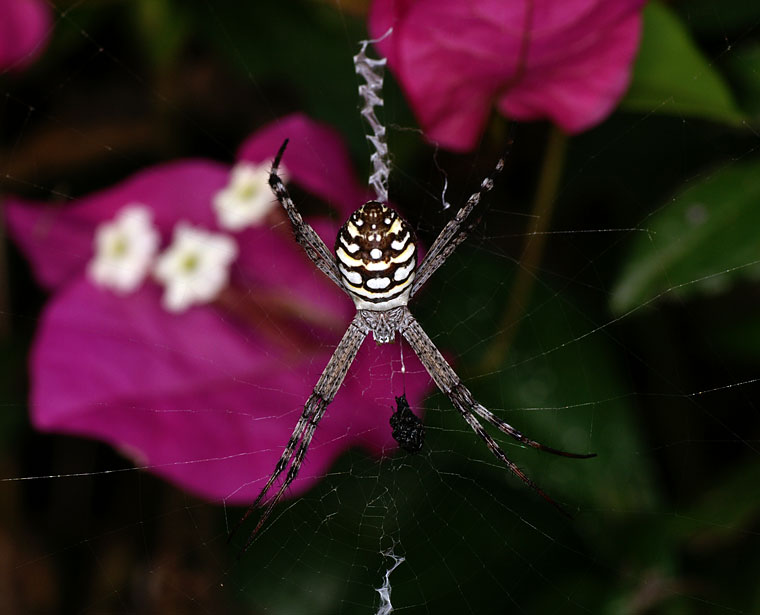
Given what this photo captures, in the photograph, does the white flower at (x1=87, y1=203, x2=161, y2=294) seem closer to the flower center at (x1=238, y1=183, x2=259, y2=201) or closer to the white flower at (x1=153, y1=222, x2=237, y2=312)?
the white flower at (x1=153, y1=222, x2=237, y2=312)

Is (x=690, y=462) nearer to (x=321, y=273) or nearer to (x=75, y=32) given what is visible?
(x=321, y=273)

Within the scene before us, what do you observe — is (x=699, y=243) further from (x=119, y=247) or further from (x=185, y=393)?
(x=119, y=247)

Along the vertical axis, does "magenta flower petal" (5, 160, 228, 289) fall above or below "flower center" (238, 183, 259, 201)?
above

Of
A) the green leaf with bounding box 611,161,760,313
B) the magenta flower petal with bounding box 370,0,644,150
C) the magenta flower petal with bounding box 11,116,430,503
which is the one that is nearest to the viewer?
the magenta flower petal with bounding box 370,0,644,150

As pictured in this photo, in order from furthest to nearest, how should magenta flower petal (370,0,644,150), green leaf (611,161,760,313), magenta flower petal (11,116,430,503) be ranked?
magenta flower petal (11,116,430,503), green leaf (611,161,760,313), magenta flower petal (370,0,644,150)

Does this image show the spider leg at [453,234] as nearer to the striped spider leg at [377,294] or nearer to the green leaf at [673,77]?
the striped spider leg at [377,294]

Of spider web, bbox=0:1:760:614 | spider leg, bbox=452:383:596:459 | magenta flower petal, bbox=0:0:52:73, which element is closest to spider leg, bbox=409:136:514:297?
spider web, bbox=0:1:760:614
